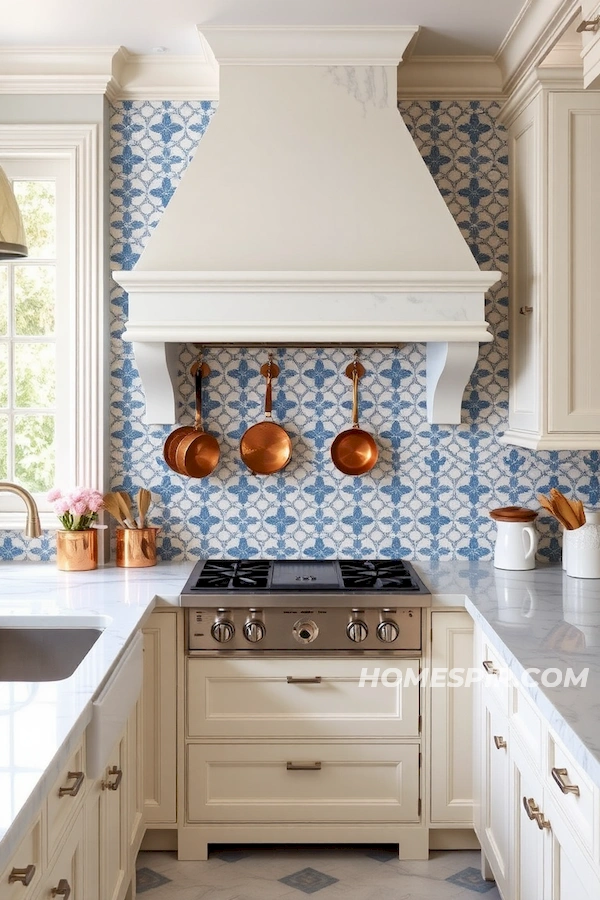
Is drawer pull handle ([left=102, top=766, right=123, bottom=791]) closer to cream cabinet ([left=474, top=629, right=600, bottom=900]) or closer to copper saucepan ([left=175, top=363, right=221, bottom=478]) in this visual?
cream cabinet ([left=474, top=629, right=600, bottom=900])

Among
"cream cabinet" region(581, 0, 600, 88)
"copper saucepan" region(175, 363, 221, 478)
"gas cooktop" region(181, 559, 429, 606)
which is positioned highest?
"cream cabinet" region(581, 0, 600, 88)

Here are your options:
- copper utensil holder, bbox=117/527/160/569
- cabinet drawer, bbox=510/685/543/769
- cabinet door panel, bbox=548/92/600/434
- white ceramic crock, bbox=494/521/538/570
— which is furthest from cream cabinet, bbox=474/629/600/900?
copper utensil holder, bbox=117/527/160/569

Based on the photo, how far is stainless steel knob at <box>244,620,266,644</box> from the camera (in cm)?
279

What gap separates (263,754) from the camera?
9.22 feet

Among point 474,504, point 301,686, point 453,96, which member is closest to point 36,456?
point 301,686

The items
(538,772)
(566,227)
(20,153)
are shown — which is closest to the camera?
(538,772)

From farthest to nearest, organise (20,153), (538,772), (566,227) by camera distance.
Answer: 1. (20,153)
2. (566,227)
3. (538,772)

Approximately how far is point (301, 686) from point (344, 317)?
44.7 inches

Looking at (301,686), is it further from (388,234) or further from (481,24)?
(481,24)

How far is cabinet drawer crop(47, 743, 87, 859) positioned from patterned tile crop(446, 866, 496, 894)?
53.6 inches

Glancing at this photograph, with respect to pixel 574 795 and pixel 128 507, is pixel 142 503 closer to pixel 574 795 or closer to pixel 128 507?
pixel 128 507

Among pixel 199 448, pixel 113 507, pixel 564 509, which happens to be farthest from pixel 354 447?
pixel 113 507

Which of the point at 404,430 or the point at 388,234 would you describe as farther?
the point at 404,430

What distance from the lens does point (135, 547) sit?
3.16 meters
